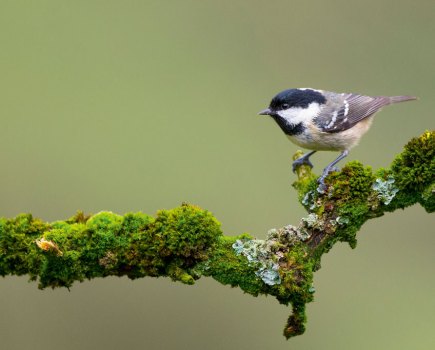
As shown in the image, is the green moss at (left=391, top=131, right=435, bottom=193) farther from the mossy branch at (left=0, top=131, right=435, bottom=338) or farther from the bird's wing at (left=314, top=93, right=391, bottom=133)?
the bird's wing at (left=314, top=93, right=391, bottom=133)

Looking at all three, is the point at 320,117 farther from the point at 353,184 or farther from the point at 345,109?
the point at 353,184

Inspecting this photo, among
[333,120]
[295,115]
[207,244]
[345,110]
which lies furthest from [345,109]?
[207,244]

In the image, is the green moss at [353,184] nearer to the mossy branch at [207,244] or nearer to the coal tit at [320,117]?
the mossy branch at [207,244]

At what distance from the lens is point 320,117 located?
11.4 feet

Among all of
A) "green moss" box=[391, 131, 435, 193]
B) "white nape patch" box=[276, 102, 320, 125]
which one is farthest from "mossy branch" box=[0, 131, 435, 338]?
"white nape patch" box=[276, 102, 320, 125]

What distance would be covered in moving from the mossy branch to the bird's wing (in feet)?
2.88

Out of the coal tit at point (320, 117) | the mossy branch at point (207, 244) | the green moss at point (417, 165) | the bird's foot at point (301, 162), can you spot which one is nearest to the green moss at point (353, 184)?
the mossy branch at point (207, 244)

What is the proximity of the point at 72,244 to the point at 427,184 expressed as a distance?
1.41 m

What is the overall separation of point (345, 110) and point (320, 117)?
0.22m

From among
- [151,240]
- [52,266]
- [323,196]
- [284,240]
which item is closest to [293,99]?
[323,196]

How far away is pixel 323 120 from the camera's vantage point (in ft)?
11.3

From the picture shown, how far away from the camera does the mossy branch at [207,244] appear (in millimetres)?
2443

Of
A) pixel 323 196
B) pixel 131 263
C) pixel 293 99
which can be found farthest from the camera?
pixel 293 99

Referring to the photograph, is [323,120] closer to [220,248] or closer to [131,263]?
[220,248]
